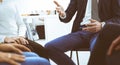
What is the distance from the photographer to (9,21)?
2.70 m

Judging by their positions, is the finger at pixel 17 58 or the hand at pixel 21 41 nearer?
the finger at pixel 17 58

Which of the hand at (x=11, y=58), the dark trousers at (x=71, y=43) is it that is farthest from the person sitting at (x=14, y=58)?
the dark trousers at (x=71, y=43)

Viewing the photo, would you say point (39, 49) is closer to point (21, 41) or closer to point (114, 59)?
point (21, 41)

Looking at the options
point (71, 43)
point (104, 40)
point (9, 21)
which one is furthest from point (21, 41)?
point (9, 21)

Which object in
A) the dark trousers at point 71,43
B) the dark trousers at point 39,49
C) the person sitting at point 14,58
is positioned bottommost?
the dark trousers at point 71,43

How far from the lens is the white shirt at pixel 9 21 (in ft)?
8.73

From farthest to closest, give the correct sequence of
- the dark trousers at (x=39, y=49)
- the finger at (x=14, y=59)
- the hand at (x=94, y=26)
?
the hand at (x=94, y=26) < the dark trousers at (x=39, y=49) < the finger at (x=14, y=59)

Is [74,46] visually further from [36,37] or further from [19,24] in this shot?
[36,37]

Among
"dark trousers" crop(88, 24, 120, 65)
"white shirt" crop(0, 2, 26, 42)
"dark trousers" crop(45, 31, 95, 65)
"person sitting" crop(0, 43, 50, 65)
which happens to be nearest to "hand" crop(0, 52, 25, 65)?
"person sitting" crop(0, 43, 50, 65)

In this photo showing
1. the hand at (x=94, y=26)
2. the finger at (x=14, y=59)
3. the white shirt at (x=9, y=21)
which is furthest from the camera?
the white shirt at (x=9, y=21)

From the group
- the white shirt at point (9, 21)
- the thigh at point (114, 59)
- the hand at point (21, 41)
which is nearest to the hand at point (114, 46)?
the thigh at point (114, 59)

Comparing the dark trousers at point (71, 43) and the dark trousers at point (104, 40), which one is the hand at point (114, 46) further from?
the dark trousers at point (71, 43)

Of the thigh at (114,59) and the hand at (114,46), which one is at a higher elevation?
the hand at (114,46)

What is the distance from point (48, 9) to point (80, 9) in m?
1.42
